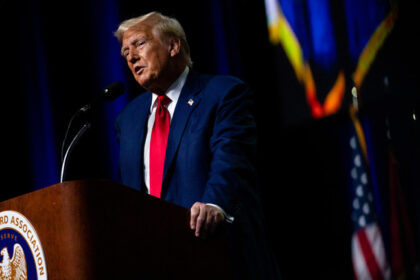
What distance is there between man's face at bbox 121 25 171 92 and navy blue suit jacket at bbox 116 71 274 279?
0.18 meters

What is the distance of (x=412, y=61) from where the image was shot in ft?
7.69

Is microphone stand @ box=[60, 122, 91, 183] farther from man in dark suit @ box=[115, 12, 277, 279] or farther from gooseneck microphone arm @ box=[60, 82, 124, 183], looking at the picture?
man in dark suit @ box=[115, 12, 277, 279]

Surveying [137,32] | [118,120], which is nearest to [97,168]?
[118,120]

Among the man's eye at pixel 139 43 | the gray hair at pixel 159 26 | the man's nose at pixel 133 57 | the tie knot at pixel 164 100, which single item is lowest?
the tie knot at pixel 164 100

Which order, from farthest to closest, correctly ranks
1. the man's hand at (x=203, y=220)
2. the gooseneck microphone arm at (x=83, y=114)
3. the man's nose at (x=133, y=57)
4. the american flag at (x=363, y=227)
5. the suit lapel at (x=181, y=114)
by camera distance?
1. the american flag at (x=363, y=227)
2. the man's nose at (x=133, y=57)
3. the suit lapel at (x=181, y=114)
4. the gooseneck microphone arm at (x=83, y=114)
5. the man's hand at (x=203, y=220)

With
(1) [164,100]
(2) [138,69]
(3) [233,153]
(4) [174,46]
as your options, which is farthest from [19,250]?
(4) [174,46]

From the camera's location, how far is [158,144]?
2.03 meters

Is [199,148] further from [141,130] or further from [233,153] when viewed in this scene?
[141,130]

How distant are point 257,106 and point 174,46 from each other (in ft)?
2.50

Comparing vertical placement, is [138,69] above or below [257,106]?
above

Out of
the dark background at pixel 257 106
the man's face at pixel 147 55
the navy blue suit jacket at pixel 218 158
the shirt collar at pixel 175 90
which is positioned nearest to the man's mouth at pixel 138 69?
the man's face at pixel 147 55

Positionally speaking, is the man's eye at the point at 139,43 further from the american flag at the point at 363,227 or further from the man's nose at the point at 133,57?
the american flag at the point at 363,227

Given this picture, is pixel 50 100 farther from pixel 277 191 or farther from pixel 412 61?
pixel 412 61

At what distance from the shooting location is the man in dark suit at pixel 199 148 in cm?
181
